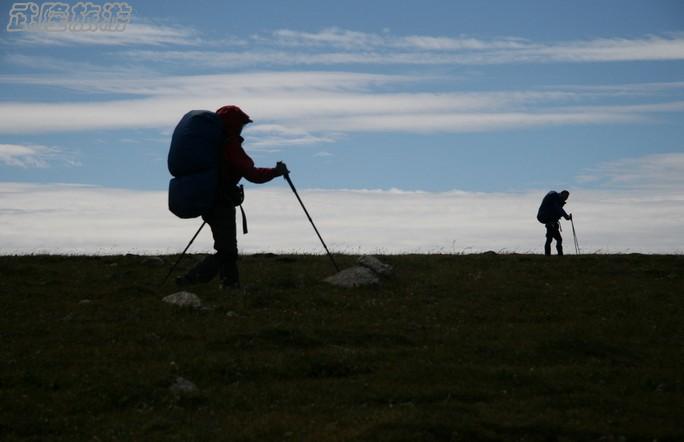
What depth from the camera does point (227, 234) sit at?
22781 millimetres

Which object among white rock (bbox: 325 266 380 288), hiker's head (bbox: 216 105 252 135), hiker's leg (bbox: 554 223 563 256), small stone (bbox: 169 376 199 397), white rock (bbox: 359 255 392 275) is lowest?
small stone (bbox: 169 376 199 397)

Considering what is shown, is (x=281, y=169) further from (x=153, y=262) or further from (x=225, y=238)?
(x=153, y=262)

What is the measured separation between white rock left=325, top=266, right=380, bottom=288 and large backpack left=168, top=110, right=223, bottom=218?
402 cm

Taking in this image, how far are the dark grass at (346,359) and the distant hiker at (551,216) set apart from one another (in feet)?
34.3

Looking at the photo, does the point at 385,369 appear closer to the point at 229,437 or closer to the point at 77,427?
the point at 229,437

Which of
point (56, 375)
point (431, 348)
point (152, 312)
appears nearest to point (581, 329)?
point (431, 348)

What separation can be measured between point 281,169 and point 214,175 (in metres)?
1.76

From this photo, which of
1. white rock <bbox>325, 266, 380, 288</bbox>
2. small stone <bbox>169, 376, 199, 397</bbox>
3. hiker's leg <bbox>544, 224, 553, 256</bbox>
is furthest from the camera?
hiker's leg <bbox>544, 224, 553, 256</bbox>

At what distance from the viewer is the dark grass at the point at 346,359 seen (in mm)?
13242

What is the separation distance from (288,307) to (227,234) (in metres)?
2.70

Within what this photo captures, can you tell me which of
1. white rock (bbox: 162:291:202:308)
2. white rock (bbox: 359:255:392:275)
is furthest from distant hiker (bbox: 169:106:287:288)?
white rock (bbox: 359:255:392:275)

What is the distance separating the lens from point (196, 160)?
22.1 metres

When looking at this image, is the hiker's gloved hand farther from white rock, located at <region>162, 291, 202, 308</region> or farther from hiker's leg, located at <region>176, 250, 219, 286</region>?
white rock, located at <region>162, 291, 202, 308</region>

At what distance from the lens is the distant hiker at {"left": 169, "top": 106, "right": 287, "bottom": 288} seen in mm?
22141
